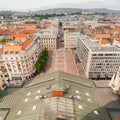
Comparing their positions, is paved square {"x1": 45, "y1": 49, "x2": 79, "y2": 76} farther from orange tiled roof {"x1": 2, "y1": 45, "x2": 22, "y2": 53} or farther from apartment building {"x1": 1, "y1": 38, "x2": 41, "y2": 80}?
orange tiled roof {"x1": 2, "y1": 45, "x2": 22, "y2": 53}

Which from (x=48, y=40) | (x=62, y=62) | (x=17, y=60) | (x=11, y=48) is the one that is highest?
(x=11, y=48)

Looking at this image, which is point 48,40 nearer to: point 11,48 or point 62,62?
point 62,62

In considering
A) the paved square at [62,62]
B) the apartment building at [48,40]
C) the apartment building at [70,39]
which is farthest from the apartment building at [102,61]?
the apartment building at [48,40]

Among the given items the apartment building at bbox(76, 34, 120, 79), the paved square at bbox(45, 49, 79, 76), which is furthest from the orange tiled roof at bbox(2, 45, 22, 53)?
the apartment building at bbox(76, 34, 120, 79)

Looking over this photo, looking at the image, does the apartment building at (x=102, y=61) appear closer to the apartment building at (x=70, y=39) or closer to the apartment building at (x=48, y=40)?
the apartment building at (x=70, y=39)

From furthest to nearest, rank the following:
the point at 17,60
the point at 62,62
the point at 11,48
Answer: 1. the point at 62,62
2. the point at 11,48
3. the point at 17,60

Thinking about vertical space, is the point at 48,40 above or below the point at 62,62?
above

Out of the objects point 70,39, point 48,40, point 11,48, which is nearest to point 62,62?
point 48,40

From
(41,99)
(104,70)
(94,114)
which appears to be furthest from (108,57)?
(41,99)

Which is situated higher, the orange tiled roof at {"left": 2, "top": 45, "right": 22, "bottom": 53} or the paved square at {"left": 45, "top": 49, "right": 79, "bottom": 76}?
the orange tiled roof at {"left": 2, "top": 45, "right": 22, "bottom": 53}
